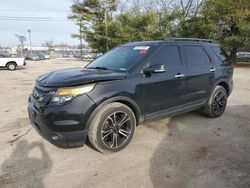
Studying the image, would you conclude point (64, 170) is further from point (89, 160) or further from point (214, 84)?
point (214, 84)

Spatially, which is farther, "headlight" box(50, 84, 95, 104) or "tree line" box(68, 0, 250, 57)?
"tree line" box(68, 0, 250, 57)

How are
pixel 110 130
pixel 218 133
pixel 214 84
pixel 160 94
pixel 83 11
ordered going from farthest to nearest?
pixel 83 11 < pixel 214 84 < pixel 218 133 < pixel 160 94 < pixel 110 130

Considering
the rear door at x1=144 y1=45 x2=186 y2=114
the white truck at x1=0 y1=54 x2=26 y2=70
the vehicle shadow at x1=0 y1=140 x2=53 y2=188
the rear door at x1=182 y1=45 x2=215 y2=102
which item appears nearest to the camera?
the vehicle shadow at x1=0 y1=140 x2=53 y2=188

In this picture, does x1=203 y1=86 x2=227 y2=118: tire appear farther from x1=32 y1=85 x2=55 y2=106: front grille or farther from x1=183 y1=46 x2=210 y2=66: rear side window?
x1=32 y1=85 x2=55 y2=106: front grille

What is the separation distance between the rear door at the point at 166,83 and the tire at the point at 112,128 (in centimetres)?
43

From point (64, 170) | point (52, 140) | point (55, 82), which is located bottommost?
point (64, 170)

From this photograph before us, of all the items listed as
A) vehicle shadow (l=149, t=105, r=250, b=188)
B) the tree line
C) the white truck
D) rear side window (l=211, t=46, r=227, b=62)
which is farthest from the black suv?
the white truck

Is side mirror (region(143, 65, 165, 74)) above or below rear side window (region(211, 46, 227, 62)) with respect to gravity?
below

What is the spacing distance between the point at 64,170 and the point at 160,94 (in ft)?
6.58

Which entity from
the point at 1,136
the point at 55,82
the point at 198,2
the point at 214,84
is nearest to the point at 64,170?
the point at 55,82

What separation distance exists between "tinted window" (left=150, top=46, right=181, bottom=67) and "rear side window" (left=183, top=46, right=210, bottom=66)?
0.91 ft

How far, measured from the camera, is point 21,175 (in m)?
3.10

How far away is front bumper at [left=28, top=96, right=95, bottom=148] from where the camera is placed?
10.7 ft

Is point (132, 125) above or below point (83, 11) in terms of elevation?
below
